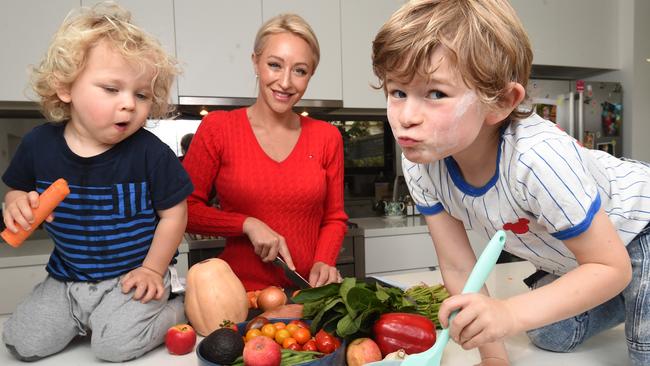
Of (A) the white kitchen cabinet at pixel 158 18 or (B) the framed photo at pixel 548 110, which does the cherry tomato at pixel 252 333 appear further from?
(B) the framed photo at pixel 548 110

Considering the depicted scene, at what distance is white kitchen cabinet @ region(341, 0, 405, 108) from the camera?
250cm

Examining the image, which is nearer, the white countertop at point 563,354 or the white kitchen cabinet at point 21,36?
the white countertop at point 563,354

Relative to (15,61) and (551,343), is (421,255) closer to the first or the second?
(551,343)

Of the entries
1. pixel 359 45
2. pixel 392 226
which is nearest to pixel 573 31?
pixel 359 45

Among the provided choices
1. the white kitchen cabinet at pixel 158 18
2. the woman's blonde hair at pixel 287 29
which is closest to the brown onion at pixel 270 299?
the woman's blonde hair at pixel 287 29

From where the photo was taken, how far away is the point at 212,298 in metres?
0.87

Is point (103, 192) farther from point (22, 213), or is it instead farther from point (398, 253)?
point (398, 253)

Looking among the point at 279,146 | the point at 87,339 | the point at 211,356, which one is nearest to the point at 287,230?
the point at 279,146

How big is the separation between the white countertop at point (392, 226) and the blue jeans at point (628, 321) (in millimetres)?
1462

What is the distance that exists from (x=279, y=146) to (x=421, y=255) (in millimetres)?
1341

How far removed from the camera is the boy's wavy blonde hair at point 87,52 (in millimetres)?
852

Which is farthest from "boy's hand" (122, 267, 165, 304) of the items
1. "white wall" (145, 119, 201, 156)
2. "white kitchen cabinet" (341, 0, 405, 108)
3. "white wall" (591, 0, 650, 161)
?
"white wall" (591, 0, 650, 161)

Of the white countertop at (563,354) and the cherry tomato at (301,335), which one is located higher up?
the cherry tomato at (301,335)

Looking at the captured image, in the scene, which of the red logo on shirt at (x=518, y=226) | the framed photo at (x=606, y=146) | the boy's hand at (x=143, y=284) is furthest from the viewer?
the framed photo at (x=606, y=146)
